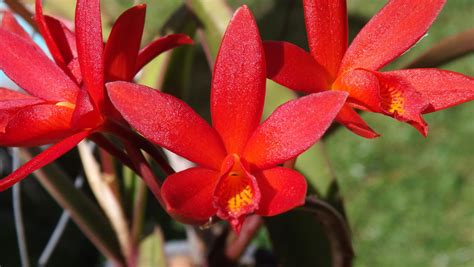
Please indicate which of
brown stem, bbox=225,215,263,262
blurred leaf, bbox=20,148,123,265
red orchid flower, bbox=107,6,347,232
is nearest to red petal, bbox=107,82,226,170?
red orchid flower, bbox=107,6,347,232

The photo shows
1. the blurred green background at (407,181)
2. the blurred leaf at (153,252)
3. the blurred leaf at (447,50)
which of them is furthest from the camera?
the blurred green background at (407,181)

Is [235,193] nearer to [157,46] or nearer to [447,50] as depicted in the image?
[157,46]

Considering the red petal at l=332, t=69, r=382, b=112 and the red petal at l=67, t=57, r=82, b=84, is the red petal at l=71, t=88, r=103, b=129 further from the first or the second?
the red petal at l=332, t=69, r=382, b=112

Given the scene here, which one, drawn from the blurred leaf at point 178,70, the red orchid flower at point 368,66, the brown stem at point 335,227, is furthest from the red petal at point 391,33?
the blurred leaf at point 178,70

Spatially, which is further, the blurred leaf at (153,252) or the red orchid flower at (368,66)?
the blurred leaf at (153,252)

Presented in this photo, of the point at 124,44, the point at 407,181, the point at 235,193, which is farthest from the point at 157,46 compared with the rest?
the point at 407,181

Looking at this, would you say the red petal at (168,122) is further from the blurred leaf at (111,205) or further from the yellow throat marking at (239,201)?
the blurred leaf at (111,205)
